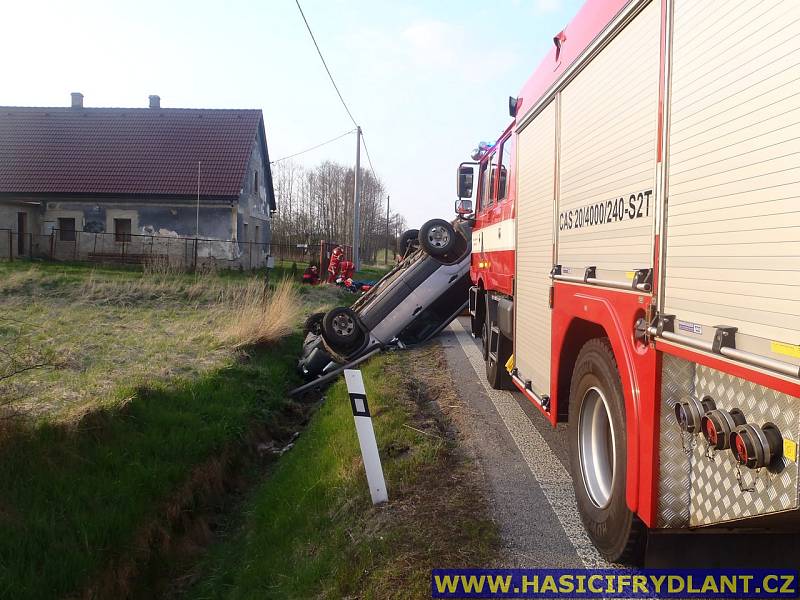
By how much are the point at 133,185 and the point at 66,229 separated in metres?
3.33

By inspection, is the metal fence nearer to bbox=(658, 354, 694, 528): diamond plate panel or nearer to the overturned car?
the overturned car

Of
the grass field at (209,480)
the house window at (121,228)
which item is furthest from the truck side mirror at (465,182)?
the house window at (121,228)

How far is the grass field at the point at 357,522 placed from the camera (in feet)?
12.0

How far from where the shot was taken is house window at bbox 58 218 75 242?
88.7 ft

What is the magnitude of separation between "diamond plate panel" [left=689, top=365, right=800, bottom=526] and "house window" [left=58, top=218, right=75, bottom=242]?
93.2 ft

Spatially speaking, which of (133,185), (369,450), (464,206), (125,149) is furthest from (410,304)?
(125,149)

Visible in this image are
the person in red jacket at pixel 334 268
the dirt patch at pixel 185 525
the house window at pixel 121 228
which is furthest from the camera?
the house window at pixel 121 228

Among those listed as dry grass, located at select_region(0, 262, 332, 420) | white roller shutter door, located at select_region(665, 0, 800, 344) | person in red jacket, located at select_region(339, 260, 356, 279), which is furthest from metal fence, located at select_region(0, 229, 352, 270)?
white roller shutter door, located at select_region(665, 0, 800, 344)

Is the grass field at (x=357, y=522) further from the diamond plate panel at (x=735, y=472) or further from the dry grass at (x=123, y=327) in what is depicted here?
the dry grass at (x=123, y=327)

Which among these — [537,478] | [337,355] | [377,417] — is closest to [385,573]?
[537,478]

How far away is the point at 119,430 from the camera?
602 centimetres

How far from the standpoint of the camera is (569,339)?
4.23 m

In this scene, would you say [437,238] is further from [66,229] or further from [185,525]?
[66,229]

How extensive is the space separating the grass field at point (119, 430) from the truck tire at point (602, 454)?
3.26 m
